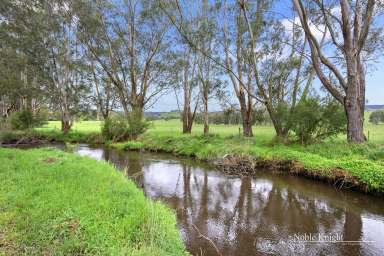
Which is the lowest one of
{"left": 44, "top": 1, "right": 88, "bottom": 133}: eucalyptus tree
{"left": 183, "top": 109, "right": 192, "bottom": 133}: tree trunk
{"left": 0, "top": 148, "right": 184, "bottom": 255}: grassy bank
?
{"left": 0, "top": 148, "right": 184, "bottom": 255}: grassy bank

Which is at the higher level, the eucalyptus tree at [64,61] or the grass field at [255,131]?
the eucalyptus tree at [64,61]

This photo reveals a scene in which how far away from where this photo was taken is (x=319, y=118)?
429 inches

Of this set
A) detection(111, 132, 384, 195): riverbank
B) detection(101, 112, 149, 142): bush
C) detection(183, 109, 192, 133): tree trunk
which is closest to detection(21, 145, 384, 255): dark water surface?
detection(111, 132, 384, 195): riverbank

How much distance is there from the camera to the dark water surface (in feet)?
14.3

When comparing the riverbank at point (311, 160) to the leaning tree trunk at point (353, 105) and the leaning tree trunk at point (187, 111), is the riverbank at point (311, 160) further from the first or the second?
the leaning tree trunk at point (187, 111)

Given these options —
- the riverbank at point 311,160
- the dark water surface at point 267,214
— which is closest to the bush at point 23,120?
the riverbank at point 311,160

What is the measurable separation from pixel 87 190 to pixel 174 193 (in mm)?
2915

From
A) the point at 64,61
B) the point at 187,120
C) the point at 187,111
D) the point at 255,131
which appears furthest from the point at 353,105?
the point at 64,61

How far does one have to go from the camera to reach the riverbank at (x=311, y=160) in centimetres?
720

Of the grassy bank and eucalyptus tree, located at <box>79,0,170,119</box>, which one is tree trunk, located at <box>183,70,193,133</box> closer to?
eucalyptus tree, located at <box>79,0,170,119</box>

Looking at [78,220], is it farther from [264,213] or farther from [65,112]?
[65,112]

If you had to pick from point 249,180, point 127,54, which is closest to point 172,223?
point 249,180

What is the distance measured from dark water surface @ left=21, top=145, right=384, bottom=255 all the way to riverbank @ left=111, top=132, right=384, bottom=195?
0.37 meters

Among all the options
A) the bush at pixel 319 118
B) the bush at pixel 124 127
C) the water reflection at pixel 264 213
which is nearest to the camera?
the water reflection at pixel 264 213
